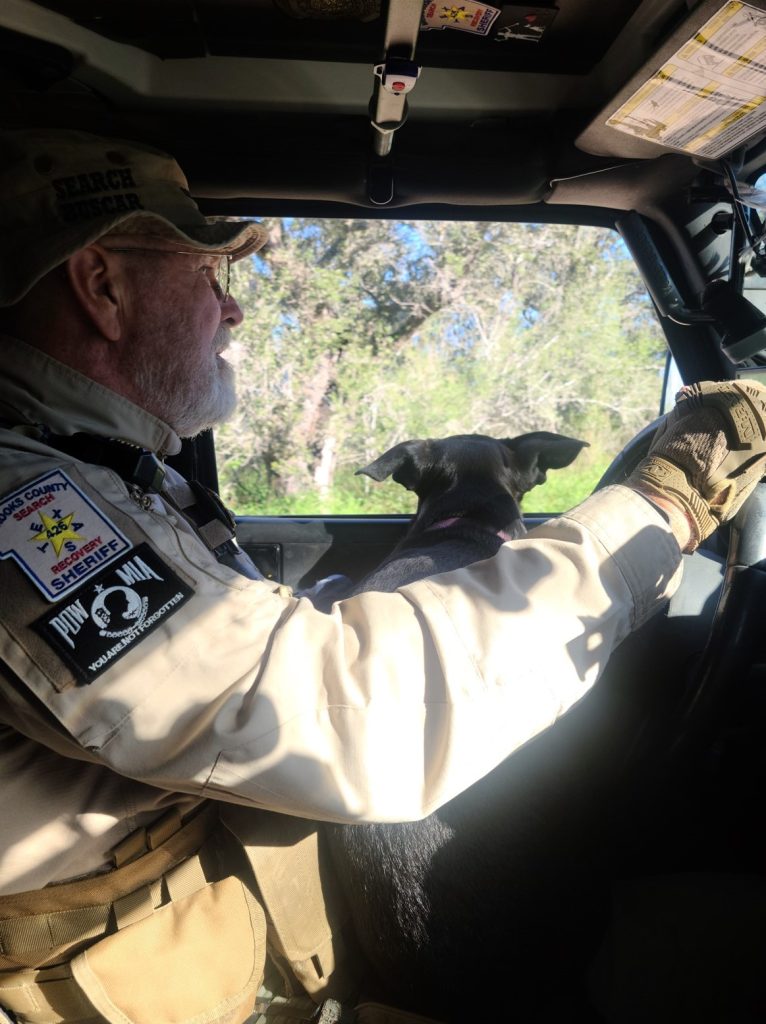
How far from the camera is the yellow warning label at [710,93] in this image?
1.47 m

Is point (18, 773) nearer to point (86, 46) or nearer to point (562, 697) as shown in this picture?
point (562, 697)

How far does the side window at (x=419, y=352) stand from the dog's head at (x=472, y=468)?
23cm

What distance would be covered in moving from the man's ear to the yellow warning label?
1.35 meters

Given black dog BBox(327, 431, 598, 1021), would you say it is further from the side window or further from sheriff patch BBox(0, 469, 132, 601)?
the side window

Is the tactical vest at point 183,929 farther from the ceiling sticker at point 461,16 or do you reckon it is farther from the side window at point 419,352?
the side window at point 419,352

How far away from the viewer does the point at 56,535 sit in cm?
109

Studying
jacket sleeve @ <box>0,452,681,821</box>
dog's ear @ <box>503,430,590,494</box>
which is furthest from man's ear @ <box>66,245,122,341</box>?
dog's ear @ <box>503,430,590,494</box>

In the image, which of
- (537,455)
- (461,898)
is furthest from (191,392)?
(537,455)

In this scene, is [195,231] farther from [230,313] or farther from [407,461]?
[407,461]

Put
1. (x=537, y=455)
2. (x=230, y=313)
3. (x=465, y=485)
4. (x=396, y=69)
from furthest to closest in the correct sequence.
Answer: (x=537, y=455) < (x=465, y=485) < (x=230, y=313) < (x=396, y=69)

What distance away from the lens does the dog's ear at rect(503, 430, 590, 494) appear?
2766 mm

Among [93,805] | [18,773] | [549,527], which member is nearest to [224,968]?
[93,805]

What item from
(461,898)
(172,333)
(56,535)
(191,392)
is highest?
(172,333)

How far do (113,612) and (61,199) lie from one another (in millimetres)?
914
